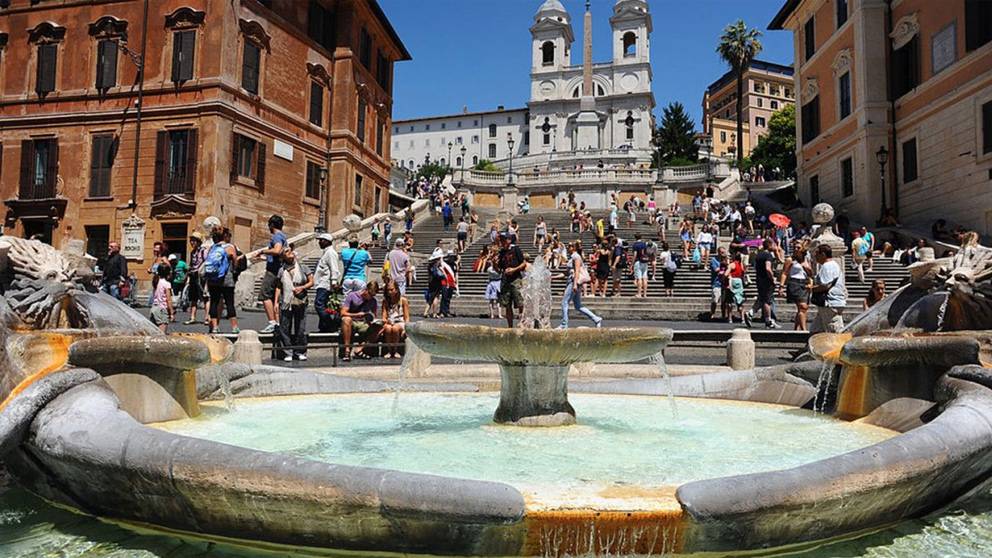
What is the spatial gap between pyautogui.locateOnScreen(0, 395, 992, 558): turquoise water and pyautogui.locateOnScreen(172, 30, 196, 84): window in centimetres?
2411

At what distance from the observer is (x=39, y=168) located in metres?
28.0

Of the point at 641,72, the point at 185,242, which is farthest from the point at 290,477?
the point at 641,72

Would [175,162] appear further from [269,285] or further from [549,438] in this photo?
[549,438]

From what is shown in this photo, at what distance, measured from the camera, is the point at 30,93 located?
93.4ft

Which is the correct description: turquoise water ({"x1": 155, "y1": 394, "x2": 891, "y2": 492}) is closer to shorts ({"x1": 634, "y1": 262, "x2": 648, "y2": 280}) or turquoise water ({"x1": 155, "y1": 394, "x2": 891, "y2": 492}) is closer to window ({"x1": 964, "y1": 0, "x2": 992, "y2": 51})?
shorts ({"x1": 634, "y1": 262, "x2": 648, "y2": 280})

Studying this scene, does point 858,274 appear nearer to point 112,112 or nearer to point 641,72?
point 112,112

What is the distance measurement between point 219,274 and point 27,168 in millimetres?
22832

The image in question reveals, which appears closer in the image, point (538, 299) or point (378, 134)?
point (538, 299)

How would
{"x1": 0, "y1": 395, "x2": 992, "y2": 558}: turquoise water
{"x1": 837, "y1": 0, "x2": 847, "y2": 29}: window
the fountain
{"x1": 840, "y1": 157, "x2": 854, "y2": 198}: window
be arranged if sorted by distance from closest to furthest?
1. the fountain
2. {"x1": 0, "y1": 395, "x2": 992, "y2": 558}: turquoise water
3. {"x1": 840, "y1": 157, "x2": 854, "y2": 198}: window
4. {"x1": 837, "y1": 0, "x2": 847, "y2": 29}: window

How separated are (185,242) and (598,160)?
5704 centimetres

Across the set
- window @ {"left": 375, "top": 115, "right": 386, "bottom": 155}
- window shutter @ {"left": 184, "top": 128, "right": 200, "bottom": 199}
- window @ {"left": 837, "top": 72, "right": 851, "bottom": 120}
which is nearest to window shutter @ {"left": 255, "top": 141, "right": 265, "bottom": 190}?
window shutter @ {"left": 184, "top": 128, "right": 200, "bottom": 199}

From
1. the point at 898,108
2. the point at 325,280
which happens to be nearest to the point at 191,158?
the point at 325,280

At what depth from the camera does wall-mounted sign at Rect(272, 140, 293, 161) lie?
95.1ft

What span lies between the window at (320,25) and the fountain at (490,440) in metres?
28.1
